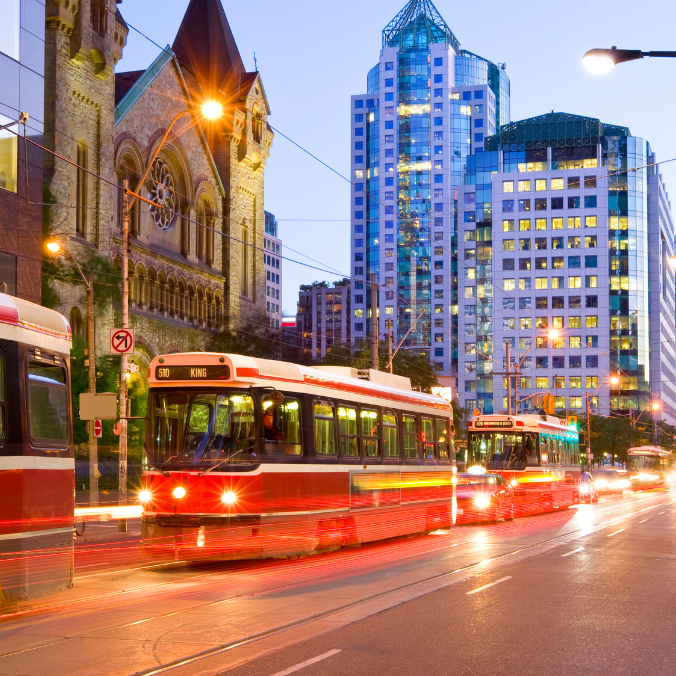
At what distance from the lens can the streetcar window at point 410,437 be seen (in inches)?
868

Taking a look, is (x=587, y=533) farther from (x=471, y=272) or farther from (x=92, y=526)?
(x=471, y=272)

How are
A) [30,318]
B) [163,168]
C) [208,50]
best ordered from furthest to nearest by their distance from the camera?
1. [208,50]
2. [163,168]
3. [30,318]

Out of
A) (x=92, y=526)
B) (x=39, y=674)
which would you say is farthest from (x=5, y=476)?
(x=92, y=526)

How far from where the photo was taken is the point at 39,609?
11.9 meters

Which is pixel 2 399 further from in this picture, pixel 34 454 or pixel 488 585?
pixel 488 585

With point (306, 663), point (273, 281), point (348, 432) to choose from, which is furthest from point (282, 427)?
point (273, 281)

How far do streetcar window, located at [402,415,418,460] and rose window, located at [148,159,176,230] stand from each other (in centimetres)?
3454

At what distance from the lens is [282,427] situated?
16.6 metres

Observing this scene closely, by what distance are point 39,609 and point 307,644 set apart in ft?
13.3

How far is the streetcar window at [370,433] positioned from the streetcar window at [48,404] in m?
8.29

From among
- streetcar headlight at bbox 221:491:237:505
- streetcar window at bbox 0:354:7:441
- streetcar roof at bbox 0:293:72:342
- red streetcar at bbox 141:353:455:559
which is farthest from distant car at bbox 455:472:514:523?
streetcar window at bbox 0:354:7:441

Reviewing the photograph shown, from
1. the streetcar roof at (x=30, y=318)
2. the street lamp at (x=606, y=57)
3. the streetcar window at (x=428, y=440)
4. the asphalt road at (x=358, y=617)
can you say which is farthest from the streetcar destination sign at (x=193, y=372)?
the streetcar window at (x=428, y=440)

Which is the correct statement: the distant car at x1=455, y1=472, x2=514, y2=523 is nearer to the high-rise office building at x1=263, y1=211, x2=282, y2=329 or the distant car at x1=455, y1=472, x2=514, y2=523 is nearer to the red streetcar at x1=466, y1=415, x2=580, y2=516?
the red streetcar at x1=466, y1=415, x2=580, y2=516

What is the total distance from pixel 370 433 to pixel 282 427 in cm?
373
